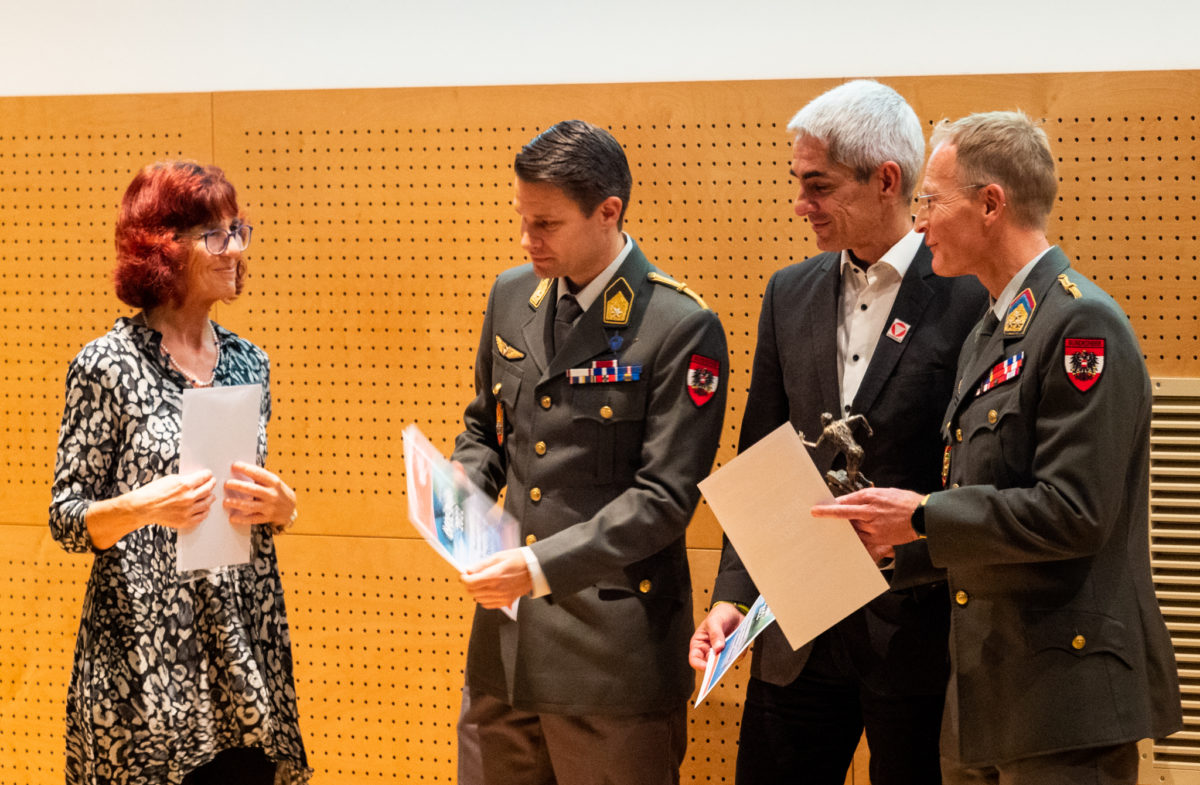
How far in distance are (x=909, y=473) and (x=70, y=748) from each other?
1.89 metres

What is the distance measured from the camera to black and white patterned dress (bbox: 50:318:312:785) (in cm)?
232

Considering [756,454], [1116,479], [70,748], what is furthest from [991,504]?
[70,748]

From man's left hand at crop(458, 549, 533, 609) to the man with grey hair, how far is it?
1.34ft

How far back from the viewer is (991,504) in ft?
6.28

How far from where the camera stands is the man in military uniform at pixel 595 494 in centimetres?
229

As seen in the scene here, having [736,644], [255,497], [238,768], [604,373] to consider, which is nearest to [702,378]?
[604,373]

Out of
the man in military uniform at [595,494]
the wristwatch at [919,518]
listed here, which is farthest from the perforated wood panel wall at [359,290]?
the wristwatch at [919,518]

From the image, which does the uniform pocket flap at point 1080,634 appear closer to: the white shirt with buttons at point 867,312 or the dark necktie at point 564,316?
the white shirt with buttons at point 867,312

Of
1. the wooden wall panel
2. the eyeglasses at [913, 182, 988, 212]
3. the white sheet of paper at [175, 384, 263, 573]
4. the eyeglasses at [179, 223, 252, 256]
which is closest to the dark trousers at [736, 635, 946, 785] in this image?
the eyeglasses at [913, 182, 988, 212]

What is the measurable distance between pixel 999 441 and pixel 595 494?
0.83m

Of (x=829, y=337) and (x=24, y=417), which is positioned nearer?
(x=829, y=337)

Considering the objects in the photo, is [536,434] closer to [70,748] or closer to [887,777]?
[887,777]

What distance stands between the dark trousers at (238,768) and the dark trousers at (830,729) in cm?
110

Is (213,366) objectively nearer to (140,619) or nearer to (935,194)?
(140,619)
